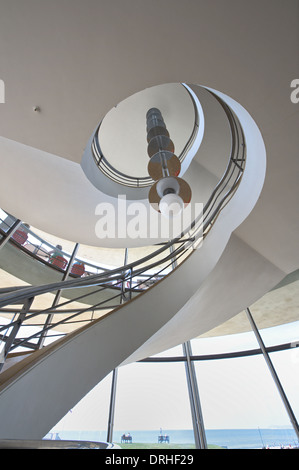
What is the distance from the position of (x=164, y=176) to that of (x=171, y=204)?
0.78 metres

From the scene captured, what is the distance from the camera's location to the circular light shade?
8.09 ft

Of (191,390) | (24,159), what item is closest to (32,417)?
(191,390)

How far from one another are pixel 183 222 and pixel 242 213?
3244 mm

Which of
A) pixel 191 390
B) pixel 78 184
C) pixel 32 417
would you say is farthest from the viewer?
pixel 78 184

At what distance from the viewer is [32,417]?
1.30 metres

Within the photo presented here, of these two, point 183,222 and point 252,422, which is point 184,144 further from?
point 252,422

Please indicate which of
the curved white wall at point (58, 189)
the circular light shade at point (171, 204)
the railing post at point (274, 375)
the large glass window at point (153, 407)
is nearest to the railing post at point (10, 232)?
the curved white wall at point (58, 189)

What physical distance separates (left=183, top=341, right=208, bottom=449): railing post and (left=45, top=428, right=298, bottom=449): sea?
0.08 meters

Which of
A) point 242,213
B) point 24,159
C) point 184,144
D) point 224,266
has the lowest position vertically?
point 224,266

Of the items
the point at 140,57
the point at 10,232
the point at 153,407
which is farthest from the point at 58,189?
the point at 153,407

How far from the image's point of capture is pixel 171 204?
97.4 inches

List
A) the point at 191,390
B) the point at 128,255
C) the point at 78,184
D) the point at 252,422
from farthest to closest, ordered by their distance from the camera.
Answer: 1. the point at 128,255
2. the point at 78,184
3. the point at 191,390
4. the point at 252,422

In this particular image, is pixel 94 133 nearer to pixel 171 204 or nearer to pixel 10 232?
pixel 171 204

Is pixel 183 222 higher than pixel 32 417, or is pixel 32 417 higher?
pixel 183 222
